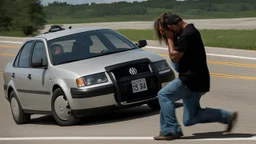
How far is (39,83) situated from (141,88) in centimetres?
195

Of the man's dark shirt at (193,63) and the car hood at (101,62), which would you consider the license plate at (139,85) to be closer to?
the car hood at (101,62)

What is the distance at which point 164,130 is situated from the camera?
→ 896 cm

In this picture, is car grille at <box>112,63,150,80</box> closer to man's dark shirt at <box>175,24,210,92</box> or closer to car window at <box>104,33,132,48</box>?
car window at <box>104,33,132,48</box>

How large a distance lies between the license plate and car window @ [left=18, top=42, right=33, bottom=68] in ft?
8.55

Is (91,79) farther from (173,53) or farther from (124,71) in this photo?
(173,53)

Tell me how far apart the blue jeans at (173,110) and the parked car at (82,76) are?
229 cm

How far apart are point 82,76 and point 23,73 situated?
2.04m

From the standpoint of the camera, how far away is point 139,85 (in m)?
11.3

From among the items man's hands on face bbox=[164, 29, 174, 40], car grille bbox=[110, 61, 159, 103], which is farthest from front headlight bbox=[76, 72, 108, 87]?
man's hands on face bbox=[164, 29, 174, 40]

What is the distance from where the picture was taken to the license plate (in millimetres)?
11266

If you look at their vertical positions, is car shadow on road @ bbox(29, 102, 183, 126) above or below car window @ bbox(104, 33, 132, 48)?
below

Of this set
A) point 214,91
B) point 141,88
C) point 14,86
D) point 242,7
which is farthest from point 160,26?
point 242,7

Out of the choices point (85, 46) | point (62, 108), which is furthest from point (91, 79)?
point (85, 46)

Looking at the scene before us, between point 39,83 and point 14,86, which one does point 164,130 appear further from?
point 14,86
